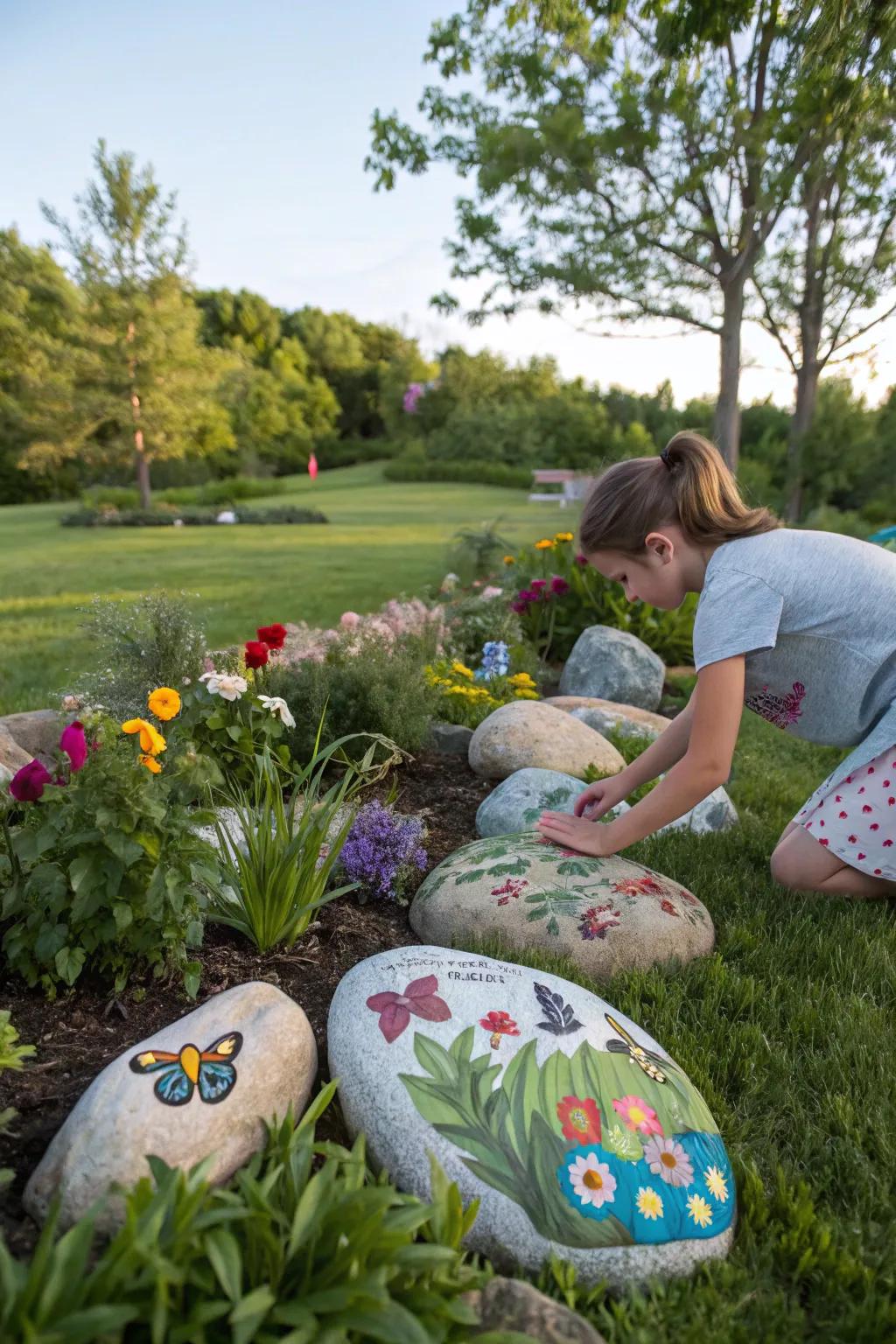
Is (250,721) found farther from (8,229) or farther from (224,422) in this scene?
(8,229)

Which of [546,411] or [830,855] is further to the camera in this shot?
[546,411]

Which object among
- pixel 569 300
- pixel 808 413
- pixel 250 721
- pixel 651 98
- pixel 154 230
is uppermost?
pixel 154 230

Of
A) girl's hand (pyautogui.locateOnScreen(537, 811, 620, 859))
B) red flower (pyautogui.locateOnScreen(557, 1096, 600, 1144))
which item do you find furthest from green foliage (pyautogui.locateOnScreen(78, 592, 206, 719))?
red flower (pyautogui.locateOnScreen(557, 1096, 600, 1144))

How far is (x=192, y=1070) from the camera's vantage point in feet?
5.67

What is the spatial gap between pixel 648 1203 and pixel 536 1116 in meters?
0.25

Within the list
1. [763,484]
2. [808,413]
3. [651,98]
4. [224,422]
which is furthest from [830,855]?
[224,422]

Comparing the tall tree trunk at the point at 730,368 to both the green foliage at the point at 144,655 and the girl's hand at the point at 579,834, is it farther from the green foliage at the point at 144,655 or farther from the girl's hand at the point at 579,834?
the girl's hand at the point at 579,834

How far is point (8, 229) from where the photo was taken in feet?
88.9

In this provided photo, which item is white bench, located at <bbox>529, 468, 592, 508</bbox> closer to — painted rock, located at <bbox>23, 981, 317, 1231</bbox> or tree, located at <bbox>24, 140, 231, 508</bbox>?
tree, located at <bbox>24, 140, 231, 508</bbox>

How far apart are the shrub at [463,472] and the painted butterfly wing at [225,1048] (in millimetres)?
28516

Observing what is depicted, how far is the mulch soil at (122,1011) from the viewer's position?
5.70 ft

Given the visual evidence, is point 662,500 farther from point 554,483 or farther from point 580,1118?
point 554,483

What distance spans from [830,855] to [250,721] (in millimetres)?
1954

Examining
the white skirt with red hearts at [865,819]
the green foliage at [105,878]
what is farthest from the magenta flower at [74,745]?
the white skirt with red hearts at [865,819]
